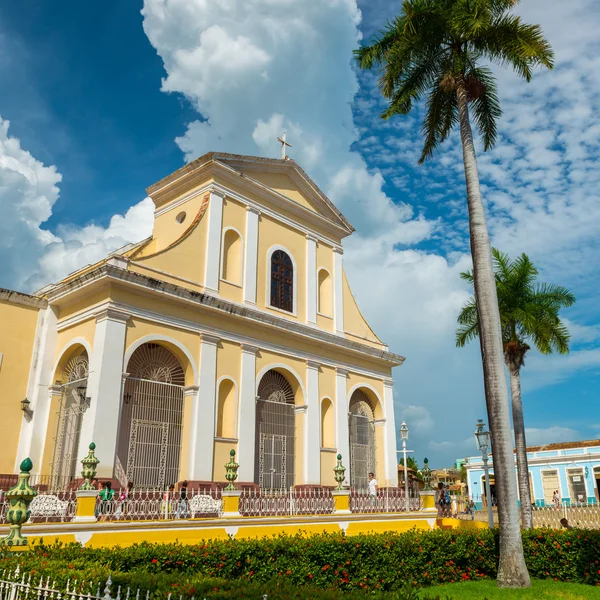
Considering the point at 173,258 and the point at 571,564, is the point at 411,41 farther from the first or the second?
the point at 571,564

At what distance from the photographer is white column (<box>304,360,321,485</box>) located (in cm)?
1778

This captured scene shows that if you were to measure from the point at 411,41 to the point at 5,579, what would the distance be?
13.0 m

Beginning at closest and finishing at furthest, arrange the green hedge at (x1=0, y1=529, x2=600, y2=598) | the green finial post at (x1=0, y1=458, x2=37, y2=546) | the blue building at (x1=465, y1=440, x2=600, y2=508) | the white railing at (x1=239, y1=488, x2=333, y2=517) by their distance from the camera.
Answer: the green hedge at (x1=0, y1=529, x2=600, y2=598) → the green finial post at (x1=0, y1=458, x2=37, y2=546) → the white railing at (x1=239, y1=488, x2=333, y2=517) → the blue building at (x1=465, y1=440, x2=600, y2=508)

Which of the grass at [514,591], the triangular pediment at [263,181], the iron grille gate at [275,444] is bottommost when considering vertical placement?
the grass at [514,591]

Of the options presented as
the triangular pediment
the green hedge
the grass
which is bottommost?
the grass

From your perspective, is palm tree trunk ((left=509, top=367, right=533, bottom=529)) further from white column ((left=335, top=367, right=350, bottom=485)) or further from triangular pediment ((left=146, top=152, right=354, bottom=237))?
triangular pediment ((left=146, top=152, right=354, bottom=237))

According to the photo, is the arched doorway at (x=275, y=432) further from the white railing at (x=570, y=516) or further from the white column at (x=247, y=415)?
the white railing at (x=570, y=516)

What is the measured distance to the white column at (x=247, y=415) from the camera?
1580 cm

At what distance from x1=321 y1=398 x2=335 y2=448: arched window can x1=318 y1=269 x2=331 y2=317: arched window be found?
326 cm

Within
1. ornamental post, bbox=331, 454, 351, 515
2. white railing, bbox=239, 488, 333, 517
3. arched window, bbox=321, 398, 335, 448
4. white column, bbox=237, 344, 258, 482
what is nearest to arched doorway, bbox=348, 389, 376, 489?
arched window, bbox=321, 398, 335, 448

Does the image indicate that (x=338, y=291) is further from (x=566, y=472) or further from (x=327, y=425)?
(x=566, y=472)

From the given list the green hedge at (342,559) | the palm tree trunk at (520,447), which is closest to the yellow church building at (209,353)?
the palm tree trunk at (520,447)

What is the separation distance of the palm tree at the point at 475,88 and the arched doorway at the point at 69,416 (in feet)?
31.9

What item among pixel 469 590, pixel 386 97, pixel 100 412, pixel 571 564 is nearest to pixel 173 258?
pixel 100 412
